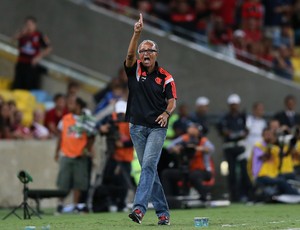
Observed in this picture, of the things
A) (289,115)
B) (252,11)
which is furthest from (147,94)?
(252,11)

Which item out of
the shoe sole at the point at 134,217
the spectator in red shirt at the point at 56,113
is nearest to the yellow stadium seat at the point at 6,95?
the spectator in red shirt at the point at 56,113

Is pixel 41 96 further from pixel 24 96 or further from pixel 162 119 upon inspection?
pixel 162 119

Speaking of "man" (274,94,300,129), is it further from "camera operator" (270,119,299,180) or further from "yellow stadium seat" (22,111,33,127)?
"yellow stadium seat" (22,111,33,127)

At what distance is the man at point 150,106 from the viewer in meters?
13.9

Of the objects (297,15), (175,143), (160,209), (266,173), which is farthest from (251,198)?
(297,15)

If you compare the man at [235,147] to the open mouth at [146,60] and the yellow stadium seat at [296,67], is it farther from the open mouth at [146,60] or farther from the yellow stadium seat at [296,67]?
the open mouth at [146,60]

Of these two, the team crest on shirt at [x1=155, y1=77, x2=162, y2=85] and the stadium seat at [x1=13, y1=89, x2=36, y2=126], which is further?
the stadium seat at [x1=13, y1=89, x2=36, y2=126]

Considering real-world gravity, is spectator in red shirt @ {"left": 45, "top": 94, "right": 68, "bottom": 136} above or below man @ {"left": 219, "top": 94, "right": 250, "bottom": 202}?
above

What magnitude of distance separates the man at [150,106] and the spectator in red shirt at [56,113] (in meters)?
8.51

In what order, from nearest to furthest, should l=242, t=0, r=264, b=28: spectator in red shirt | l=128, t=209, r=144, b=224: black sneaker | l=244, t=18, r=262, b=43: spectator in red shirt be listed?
l=128, t=209, r=144, b=224: black sneaker, l=244, t=18, r=262, b=43: spectator in red shirt, l=242, t=0, r=264, b=28: spectator in red shirt

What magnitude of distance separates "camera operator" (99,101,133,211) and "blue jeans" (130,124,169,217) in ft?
16.7

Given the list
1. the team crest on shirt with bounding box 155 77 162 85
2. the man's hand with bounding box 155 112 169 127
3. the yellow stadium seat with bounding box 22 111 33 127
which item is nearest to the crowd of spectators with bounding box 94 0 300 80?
the yellow stadium seat with bounding box 22 111 33 127

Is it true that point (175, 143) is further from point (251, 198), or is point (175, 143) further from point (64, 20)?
point (64, 20)

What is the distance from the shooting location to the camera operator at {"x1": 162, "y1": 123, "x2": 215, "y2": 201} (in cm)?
2056
